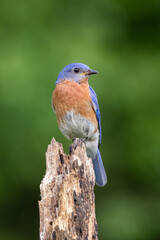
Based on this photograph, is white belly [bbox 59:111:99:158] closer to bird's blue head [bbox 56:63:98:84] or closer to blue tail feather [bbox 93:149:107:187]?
blue tail feather [bbox 93:149:107:187]

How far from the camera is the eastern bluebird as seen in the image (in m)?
6.10

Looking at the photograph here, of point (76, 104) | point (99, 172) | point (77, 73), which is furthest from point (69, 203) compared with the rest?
point (99, 172)

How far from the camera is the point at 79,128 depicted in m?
6.25

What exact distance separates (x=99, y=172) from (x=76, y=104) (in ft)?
3.89

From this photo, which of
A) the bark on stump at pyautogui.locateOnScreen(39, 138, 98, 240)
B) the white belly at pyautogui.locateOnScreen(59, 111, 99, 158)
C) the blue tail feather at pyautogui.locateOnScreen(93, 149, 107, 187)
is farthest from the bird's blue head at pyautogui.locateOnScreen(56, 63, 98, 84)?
the bark on stump at pyautogui.locateOnScreen(39, 138, 98, 240)

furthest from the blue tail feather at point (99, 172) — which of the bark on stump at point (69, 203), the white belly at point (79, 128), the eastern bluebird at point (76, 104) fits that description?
the bark on stump at point (69, 203)

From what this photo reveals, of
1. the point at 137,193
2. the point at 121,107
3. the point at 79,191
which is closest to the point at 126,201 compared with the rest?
the point at 137,193

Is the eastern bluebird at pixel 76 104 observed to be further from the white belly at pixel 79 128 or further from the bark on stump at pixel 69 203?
the bark on stump at pixel 69 203

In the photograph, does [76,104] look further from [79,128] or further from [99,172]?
[99,172]

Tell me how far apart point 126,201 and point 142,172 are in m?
0.55

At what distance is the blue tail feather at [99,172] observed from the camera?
21.9ft

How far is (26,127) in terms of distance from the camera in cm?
724

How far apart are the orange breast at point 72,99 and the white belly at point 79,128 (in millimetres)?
59

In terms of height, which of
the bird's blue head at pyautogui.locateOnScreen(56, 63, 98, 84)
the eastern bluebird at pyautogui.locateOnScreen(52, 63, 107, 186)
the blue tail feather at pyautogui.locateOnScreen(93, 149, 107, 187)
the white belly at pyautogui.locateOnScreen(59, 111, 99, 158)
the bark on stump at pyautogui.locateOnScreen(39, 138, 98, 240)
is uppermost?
the bird's blue head at pyautogui.locateOnScreen(56, 63, 98, 84)
